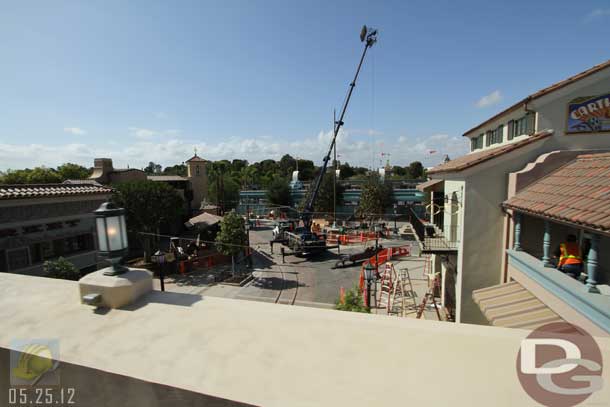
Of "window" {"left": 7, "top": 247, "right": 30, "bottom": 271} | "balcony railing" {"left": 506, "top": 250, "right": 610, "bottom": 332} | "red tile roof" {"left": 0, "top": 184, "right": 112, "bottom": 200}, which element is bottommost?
"window" {"left": 7, "top": 247, "right": 30, "bottom": 271}

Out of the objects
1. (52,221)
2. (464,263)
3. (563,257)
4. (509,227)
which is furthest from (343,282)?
(52,221)

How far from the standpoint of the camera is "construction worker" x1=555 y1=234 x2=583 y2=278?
19.3ft

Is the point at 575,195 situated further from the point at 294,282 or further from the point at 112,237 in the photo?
the point at 294,282

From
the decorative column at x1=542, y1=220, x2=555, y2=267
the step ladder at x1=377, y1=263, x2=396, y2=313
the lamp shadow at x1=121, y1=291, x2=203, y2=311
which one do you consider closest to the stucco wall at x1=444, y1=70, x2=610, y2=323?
the decorative column at x1=542, y1=220, x2=555, y2=267

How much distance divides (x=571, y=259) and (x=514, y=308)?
158 centimetres

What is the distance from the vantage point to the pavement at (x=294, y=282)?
53.6 feet

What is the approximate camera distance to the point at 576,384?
204cm

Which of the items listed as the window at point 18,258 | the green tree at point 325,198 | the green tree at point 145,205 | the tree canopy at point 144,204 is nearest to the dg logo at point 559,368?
the window at point 18,258

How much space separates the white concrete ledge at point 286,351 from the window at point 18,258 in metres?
11.2

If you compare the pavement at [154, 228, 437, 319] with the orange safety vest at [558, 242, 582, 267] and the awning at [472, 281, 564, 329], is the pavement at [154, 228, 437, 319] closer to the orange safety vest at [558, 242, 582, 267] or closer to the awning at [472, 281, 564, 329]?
the awning at [472, 281, 564, 329]

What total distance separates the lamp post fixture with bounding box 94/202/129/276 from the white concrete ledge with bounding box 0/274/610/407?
0.53 metres

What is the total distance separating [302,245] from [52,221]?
53.5 feet

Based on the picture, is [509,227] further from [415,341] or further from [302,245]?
[302,245]

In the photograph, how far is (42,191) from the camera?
12008 millimetres
